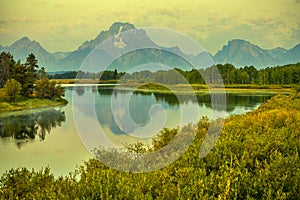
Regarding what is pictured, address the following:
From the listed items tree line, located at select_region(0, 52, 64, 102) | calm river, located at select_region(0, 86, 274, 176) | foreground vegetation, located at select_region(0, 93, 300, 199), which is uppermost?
tree line, located at select_region(0, 52, 64, 102)

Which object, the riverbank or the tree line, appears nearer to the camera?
the riverbank

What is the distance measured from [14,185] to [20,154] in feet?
56.0

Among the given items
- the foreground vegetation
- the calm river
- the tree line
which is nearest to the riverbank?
the tree line

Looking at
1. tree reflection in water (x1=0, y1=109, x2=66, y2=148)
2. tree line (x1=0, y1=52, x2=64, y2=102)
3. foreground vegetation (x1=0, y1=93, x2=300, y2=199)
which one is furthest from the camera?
tree line (x1=0, y1=52, x2=64, y2=102)

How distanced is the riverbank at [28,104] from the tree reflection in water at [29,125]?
399cm

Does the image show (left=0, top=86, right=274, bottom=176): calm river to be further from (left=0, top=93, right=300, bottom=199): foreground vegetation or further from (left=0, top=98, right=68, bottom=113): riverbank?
(left=0, top=93, right=300, bottom=199): foreground vegetation

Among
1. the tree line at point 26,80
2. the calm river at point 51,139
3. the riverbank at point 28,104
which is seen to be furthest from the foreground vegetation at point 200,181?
the tree line at point 26,80

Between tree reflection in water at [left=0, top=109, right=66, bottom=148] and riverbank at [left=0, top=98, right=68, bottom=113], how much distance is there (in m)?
3.99

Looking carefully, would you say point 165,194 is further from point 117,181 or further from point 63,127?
point 63,127

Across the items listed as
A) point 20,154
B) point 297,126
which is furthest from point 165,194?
point 20,154

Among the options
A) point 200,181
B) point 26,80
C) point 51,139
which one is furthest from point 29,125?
point 200,181

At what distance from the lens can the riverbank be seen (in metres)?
41.4

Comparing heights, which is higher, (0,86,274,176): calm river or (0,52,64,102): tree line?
(0,52,64,102): tree line

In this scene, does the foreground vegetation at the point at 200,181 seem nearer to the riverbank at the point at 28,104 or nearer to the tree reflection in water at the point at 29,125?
the tree reflection in water at the point at 29,125
